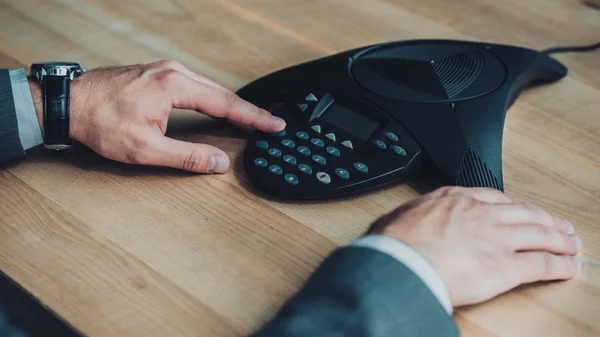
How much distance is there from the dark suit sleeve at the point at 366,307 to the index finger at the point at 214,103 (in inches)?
10.5

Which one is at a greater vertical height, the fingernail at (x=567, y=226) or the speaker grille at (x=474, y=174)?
the speaker grille at (x=474, y=174)

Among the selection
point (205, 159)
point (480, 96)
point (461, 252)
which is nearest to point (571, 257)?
point (461, 252)

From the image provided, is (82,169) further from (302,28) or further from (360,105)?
(302,28)

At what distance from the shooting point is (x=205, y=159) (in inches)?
32.2

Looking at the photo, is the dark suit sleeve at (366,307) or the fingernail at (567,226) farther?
the fingernail at (567,226)

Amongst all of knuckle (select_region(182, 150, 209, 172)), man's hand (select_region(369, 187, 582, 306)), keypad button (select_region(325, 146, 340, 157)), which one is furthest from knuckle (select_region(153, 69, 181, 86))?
man's hand (select_region(369, 187, 582, 306))

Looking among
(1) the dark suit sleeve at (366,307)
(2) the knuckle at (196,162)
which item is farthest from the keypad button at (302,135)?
(1) the dark suit sleeve at (366,307)

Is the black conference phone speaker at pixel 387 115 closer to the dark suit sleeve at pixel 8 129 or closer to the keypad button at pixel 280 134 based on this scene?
the keypad button at pixel 280 134

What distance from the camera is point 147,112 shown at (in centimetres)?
83

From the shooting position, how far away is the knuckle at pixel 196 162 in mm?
817

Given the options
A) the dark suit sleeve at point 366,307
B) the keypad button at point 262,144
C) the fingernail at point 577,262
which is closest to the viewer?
the dark suit sleeve at point 366,307

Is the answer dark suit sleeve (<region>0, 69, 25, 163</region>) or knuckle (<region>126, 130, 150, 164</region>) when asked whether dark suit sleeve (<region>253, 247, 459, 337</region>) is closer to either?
knuckle (<region>126, 130, 150, 164</region>)

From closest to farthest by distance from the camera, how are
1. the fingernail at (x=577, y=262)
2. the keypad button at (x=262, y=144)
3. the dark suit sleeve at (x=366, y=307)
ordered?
the dark suit sleeve at (x=366, y=307) < the fingernail at (x=577, y=262) < the keypad button at (x=262, y=144)

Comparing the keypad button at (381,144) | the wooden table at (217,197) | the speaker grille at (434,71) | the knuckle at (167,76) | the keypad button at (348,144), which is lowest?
the wooden table at (217,197)
